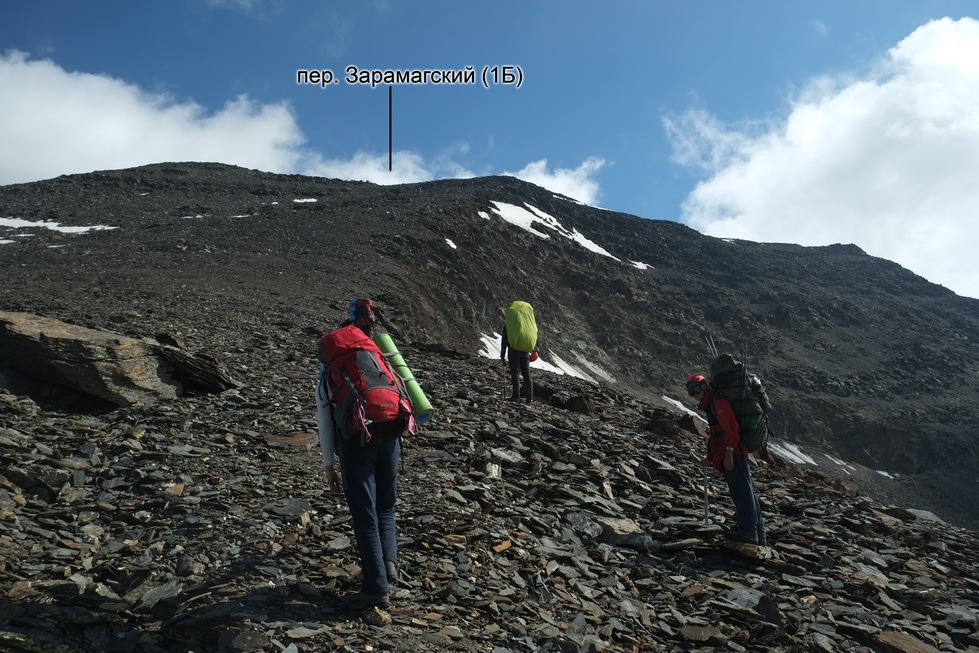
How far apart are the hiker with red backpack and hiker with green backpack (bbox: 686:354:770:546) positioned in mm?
3922

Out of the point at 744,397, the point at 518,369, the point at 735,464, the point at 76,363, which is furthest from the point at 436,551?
the point at 518,369

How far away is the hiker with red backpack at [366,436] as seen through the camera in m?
4.80

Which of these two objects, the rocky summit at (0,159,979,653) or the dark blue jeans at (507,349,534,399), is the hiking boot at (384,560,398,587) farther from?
the dark blue jeans at (507,349,534,399)

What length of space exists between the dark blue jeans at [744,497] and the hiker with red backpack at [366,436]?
13.6ft

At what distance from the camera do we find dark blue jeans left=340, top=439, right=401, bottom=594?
189 inches

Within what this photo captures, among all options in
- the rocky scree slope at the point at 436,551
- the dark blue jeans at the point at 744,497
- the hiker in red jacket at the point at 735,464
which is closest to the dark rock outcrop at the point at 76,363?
the rocky scree slope at the point at 436,551

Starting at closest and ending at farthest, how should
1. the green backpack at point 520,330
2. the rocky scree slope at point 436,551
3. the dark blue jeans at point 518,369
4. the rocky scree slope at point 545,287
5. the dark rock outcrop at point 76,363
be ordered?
the rocky scree slope at point 436,551
the dark rock outcrop at point 76,363
the green backpack at point 520,330
the dark blue jeans at point 518,369
the rocky scree slope at point 545,287

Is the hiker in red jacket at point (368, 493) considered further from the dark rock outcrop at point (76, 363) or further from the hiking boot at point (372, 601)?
the dark rock outcrop at point (76, 363)

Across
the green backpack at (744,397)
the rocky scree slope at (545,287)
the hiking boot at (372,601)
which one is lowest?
the hiking boot at (372,601)

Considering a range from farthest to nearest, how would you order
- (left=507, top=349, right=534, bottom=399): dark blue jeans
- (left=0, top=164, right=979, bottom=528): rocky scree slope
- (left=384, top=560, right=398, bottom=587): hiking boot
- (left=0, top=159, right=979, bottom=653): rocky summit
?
(left=0, top=164, right=979, bottom=528): rocky scree slope
(left=507, top=349, right=534, bottom=399): dark blue jeans
(left=384, top=560, right=398, bottom=587): hiking boot
(left=0, top=159, right=979, bottom=653): rocky summit

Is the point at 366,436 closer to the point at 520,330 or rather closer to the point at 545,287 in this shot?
the point at 520,330

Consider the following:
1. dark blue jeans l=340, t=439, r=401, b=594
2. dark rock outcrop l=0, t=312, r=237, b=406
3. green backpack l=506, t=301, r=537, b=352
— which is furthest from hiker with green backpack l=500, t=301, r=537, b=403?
dark blue jeans l=340, t=439, r=401, b=594

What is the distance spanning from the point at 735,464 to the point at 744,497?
→ 388mm

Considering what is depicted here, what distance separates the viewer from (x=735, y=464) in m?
7.34
